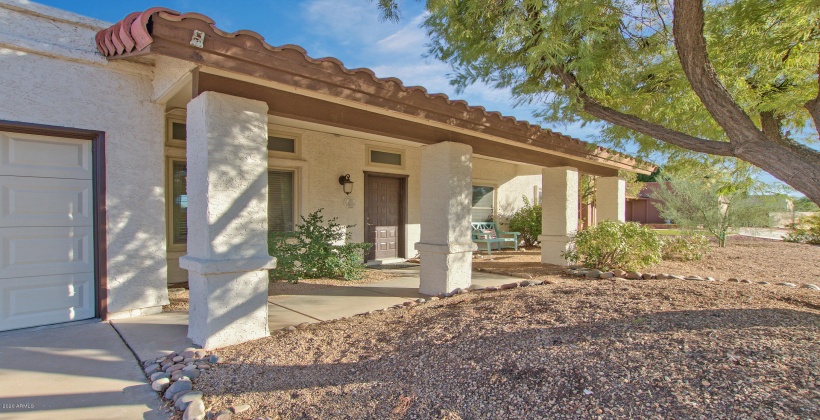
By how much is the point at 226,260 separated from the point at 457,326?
206 centimetres

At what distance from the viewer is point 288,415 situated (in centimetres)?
266

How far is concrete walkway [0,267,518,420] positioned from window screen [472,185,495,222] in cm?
700

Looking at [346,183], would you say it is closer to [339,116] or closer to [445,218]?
[445,218]

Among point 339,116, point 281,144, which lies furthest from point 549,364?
point 281,144

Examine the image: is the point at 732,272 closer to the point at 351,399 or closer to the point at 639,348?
the point at 639,348

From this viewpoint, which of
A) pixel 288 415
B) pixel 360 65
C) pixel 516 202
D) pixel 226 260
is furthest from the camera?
pixel 516 202

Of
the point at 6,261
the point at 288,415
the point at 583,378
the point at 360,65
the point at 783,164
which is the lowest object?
the point at 288,415

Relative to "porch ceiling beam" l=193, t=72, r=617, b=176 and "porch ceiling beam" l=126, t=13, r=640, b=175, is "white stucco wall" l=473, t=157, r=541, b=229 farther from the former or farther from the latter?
"porch ceiling beam" l=126, t=13, r=640, b=175

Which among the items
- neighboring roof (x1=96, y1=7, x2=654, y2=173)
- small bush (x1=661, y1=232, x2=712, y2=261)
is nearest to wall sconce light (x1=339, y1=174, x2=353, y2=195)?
neighboring roof (x1=96, y1=7, x2=654, y2=173)

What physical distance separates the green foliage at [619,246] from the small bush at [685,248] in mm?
2157

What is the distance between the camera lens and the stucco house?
374cm

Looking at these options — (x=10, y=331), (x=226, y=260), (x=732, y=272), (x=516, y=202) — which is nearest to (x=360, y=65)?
(x=226, y=260)

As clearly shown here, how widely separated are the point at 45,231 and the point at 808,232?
19910mm

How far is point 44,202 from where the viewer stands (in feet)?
14.3
